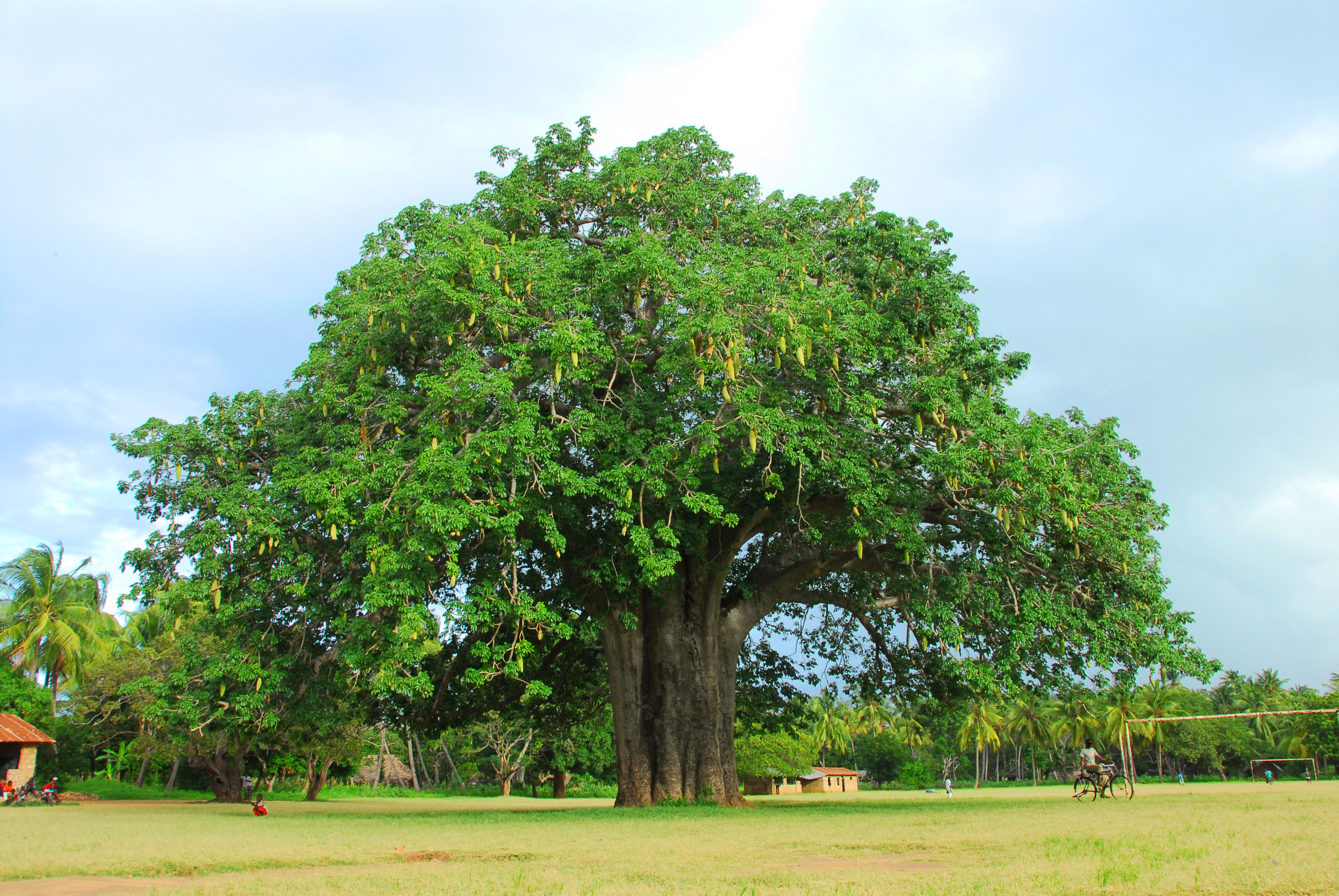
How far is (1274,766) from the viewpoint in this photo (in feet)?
158

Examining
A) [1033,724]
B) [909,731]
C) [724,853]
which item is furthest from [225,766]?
[909,731]

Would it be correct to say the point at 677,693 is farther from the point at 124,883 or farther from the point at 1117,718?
the point at 1117,718

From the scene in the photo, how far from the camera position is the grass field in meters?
5.11

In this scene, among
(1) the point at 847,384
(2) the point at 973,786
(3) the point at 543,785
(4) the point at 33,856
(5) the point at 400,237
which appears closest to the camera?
(4) the point at 33,856

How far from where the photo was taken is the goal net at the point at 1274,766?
142 feet

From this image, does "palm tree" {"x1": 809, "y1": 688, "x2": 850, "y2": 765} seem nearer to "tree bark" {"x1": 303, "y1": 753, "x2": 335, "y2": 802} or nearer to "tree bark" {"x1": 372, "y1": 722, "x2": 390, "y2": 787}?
"tree bark" {"x1": 372, "y1": 722, "x2": 390, "y2": 787}

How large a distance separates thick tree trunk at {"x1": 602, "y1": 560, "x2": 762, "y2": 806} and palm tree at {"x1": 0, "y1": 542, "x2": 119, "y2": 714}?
83.0 feet

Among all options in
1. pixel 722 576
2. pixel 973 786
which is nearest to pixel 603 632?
pixel 722 576

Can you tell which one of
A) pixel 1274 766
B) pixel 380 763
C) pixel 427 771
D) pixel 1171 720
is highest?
pixel 1171 720

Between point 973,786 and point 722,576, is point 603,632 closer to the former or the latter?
point 722,576

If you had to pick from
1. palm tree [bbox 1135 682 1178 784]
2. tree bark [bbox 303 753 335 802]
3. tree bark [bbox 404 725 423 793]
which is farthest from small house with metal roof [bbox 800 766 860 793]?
tree bark [bbox 303 753 335 802]

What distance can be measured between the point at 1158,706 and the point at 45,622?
49.1m

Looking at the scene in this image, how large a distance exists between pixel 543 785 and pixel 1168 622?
37.0m

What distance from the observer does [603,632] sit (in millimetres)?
15766
